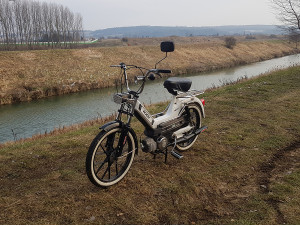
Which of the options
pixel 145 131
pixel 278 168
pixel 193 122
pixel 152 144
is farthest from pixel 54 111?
pixel 278 168

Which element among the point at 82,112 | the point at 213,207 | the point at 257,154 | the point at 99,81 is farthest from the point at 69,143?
the point at 99,81

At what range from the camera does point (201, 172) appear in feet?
14.3

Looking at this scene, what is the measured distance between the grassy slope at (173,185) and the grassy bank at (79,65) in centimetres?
1589

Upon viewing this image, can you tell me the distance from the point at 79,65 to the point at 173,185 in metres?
24.7

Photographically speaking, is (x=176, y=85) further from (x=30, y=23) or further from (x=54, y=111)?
(x=30, y=23)

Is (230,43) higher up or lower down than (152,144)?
higher up

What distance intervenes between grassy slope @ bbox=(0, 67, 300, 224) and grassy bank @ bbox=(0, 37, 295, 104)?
15893mm

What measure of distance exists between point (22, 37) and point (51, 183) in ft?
163

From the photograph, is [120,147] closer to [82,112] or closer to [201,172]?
[201,172]

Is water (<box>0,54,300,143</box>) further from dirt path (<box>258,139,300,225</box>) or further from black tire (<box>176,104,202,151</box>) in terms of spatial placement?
dirt path (<box>258,139,300,225</box>)

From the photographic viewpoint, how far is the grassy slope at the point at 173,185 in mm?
3252

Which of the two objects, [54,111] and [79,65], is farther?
[79,65]

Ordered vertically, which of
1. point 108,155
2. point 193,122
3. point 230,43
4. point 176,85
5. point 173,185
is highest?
point 230,43

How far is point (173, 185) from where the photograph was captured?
3941mm
